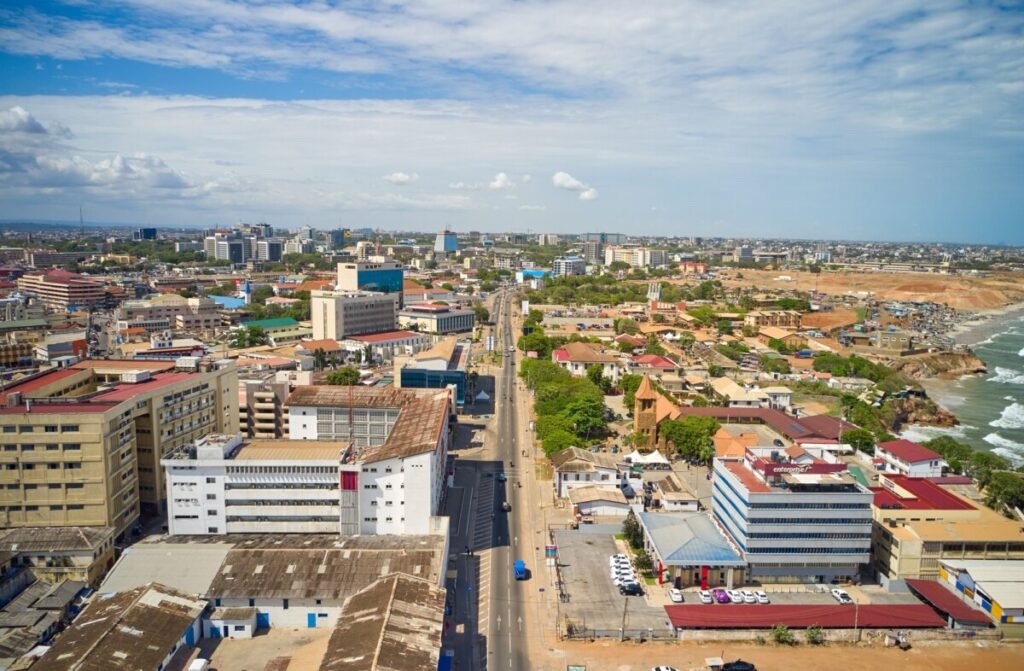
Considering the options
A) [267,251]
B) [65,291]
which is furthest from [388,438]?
[267,251]

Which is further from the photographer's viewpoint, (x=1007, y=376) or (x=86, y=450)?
(x=1007, y=376)

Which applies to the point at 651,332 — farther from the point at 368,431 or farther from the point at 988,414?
the point at 368,431

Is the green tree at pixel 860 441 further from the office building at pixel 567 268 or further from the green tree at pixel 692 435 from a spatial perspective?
the office building at pixel 567 268

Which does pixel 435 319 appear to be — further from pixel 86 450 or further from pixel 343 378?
pixel 86 450

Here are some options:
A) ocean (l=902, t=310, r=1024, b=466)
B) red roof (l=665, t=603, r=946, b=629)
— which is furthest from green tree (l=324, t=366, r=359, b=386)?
ocean (l=902, t=310, r=1024, b=466)

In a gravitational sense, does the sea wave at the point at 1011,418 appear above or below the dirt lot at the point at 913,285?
below

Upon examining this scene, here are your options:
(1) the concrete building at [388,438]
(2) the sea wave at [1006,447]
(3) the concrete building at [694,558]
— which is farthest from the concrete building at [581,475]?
(2) the sea wave at [1006,447]

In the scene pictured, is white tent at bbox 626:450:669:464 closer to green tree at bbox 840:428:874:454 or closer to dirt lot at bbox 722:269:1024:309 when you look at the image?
green tree at bbox 840:428:874:454
